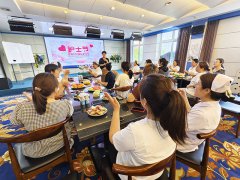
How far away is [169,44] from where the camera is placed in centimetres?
654

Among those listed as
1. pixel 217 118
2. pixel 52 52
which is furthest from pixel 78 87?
pixel 52 52

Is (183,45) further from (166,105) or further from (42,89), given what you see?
(42,89)

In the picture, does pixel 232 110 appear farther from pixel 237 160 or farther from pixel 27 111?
pixel 27 111

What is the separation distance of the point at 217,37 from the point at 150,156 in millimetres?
5938

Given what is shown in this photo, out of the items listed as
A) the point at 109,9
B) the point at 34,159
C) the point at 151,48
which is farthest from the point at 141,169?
the point at 151,48

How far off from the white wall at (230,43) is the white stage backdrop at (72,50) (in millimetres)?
6896

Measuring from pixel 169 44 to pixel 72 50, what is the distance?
6050mm

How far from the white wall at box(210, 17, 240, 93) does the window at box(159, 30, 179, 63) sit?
1.90m

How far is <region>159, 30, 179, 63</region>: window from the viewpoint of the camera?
6.23 metres

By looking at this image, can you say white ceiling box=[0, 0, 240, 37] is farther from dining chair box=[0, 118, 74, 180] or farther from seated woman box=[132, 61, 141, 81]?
dining chair box=[0, 118, 74, 180]

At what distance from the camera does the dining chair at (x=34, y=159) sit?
0.83m

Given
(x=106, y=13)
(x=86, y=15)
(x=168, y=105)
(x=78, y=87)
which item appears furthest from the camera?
(x=86, y=15)

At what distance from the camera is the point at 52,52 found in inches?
285

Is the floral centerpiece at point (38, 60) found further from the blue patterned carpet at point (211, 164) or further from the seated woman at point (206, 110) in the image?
the seated woman at point (206, 110)
